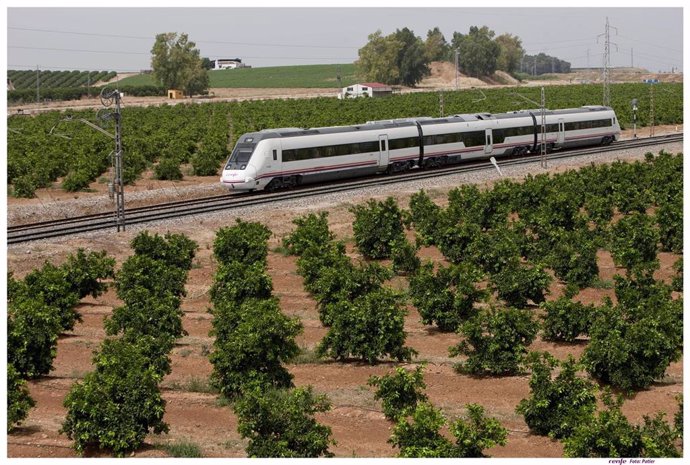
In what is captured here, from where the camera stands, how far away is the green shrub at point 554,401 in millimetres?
21750

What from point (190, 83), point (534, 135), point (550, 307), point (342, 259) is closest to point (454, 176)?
point (534, 135)

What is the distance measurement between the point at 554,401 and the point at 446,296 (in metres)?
9.01

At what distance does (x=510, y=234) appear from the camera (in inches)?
1524

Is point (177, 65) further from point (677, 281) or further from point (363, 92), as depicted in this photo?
point (677, 281)

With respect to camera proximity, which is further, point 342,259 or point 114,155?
point 114,155

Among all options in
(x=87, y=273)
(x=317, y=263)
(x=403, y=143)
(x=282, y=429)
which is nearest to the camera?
(x=282, y=429)

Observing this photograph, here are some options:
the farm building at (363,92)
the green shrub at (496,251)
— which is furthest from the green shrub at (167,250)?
the farm building at (363,92)

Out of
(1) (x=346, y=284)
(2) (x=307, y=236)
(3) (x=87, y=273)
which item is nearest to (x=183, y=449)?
(1) (x=346, y=284)

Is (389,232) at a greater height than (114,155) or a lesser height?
lesser

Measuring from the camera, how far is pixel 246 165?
2037 inches

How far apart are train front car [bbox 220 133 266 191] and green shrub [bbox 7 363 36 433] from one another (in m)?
29.4

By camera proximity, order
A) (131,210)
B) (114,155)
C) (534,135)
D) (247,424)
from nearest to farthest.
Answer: (247,424) < (114,155) < (131,210) < (534,135)

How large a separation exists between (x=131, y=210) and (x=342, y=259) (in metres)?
17.9

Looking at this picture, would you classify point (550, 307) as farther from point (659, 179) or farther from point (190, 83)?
point (190, 83)
